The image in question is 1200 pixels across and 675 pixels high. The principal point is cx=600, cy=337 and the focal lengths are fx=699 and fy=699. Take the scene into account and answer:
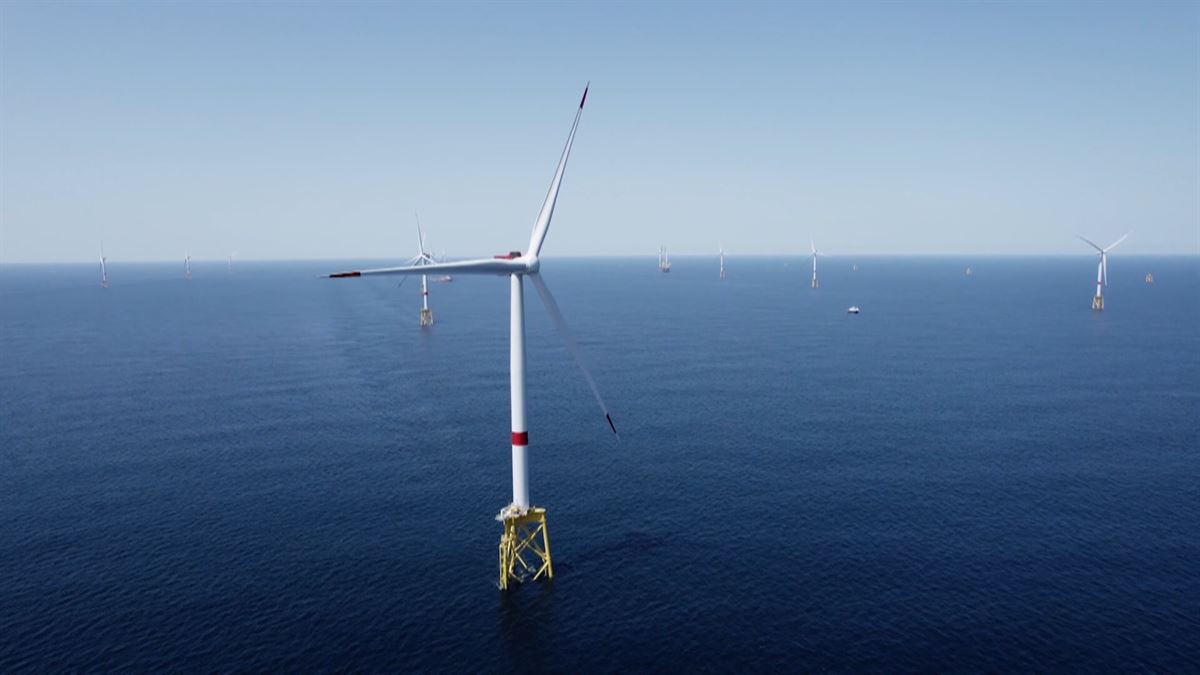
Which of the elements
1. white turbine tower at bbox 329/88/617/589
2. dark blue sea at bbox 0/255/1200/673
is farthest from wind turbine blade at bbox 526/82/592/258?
dark blue sea at bbox 0/255/1200/673

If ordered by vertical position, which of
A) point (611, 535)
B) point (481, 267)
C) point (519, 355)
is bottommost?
point (611, 535)

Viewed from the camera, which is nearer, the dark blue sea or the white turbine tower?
the dark blue sea

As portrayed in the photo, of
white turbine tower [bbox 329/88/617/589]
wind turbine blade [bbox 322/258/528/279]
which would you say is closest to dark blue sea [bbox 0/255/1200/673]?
white turbine tower [bbox 329/88/617/589]

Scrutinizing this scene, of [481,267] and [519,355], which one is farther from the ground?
[481,267]

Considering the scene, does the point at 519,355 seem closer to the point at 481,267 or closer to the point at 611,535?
the point at 481,267

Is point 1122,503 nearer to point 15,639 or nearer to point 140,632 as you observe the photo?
point 140,632

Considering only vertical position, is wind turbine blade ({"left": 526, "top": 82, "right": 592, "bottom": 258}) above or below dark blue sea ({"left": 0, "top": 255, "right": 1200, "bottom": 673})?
above

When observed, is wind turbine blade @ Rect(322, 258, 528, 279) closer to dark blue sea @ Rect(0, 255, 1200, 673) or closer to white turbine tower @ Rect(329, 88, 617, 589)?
white turbine tower @ Rect(329, 88, 617, 589)

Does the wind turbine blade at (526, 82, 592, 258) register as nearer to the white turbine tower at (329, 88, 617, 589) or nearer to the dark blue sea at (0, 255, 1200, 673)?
the white turbine tower at (329, 88, 617, 589)

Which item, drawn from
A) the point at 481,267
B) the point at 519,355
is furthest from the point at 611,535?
the point at 481,267

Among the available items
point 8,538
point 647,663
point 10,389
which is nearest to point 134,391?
point 10,389

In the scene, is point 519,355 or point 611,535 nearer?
point 519,355
